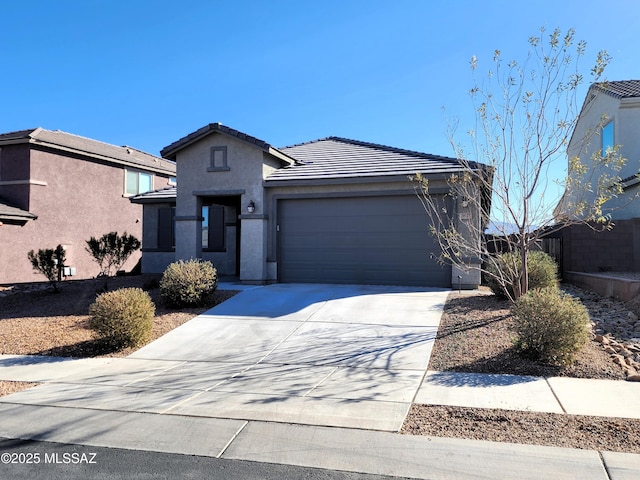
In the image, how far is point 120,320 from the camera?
8.45m

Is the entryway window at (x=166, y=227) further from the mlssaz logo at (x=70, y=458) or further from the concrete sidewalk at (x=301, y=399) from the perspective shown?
the mlssaz logo at (x=70, y=458)

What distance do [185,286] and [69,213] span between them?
1303cm

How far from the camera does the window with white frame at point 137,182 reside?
24.3 meters

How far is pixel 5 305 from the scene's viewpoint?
12945mm

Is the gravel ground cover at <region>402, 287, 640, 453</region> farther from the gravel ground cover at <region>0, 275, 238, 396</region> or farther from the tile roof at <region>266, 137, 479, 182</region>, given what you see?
the gravel ground cover at <region>0, 275, 238, 396</region>

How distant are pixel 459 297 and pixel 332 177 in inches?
193

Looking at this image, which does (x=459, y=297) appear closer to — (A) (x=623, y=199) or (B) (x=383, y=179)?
(B) (x=383, y=179)

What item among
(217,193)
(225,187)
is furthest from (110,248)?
(225,187)

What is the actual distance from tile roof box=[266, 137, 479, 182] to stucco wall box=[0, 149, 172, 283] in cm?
1057

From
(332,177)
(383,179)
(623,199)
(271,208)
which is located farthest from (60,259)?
(623,199)

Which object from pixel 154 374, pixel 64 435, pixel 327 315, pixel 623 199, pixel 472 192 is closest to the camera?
pixel 64 435

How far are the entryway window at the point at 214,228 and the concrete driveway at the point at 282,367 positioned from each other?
590 cm

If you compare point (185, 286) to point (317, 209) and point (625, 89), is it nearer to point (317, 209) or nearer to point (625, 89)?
point (317, 209)

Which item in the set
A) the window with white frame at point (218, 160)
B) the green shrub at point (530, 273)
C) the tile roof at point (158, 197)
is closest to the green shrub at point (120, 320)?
the window with white frame at point (218, 160)
